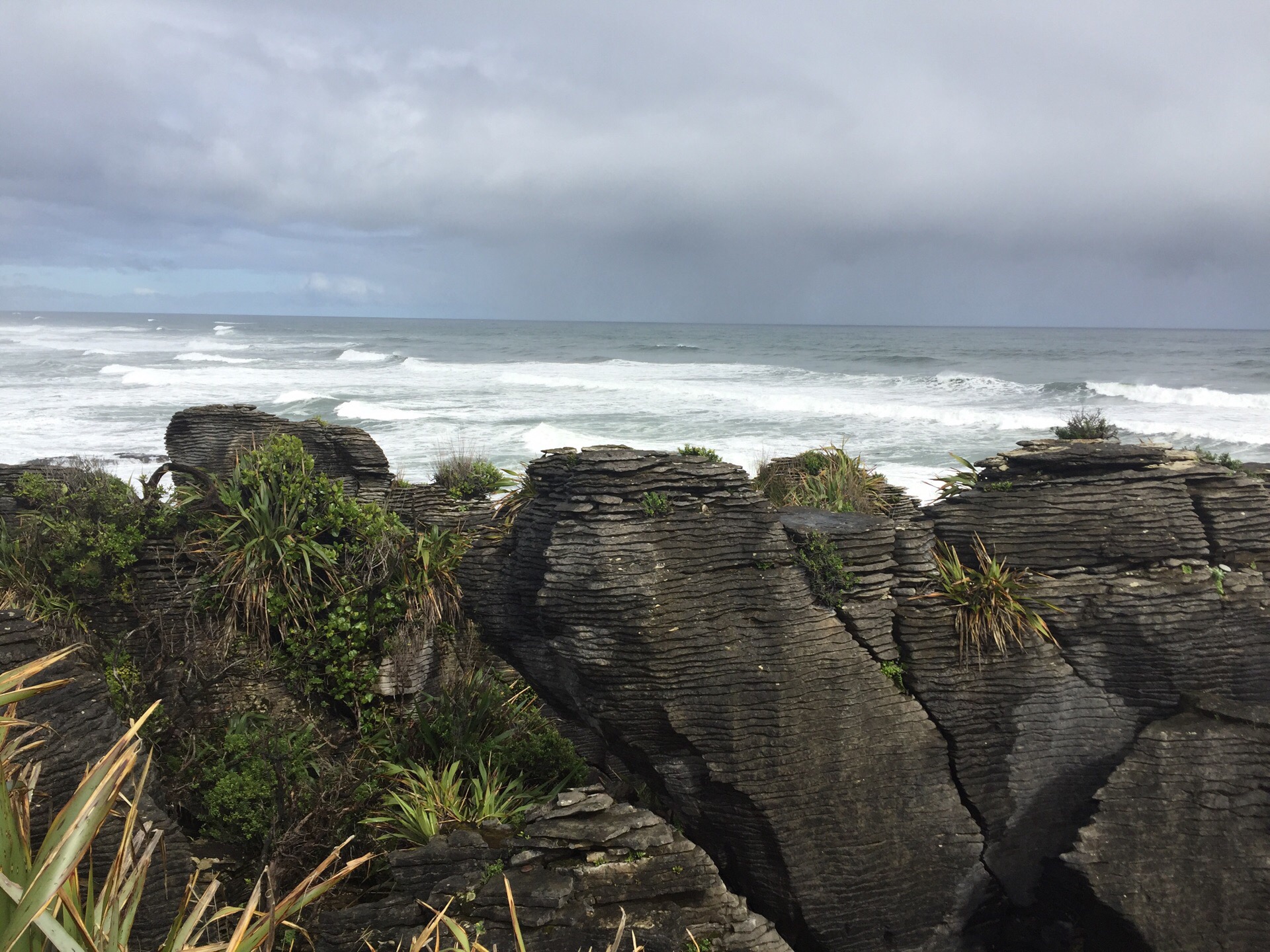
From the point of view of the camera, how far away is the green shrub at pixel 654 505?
6.57 m

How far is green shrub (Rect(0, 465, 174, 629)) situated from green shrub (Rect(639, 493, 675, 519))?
4966 millimetres

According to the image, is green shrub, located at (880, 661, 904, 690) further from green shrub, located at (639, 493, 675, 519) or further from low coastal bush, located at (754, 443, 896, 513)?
low coastal bush, located at (754, 443, 896, 513)

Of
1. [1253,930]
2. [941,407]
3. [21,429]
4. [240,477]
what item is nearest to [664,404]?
[941,407]

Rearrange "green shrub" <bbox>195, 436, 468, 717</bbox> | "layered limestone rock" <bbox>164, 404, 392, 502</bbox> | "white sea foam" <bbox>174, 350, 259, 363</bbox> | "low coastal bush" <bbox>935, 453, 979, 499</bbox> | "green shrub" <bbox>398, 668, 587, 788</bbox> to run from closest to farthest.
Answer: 1. "green shrub" <bbox>398, 668, 587, 788</bbox>
2. "green shrub" <bbox>195, 436, 468, 717</bbox>
3. "low coastal bush" <bbox>935, 453, 979, 499</bbox>
4. "layered limestone rock" <bbox>164, 404, 392, 502</bbox>
5. "white sea foam" <bbox>174, 350, 259, 363</bbox>

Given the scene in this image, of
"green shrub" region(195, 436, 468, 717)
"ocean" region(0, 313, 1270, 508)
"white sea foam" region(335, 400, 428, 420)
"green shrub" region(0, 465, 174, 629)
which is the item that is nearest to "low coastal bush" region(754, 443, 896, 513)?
"ocean" region(0, 313, 1270, 508)

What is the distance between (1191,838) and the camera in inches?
239

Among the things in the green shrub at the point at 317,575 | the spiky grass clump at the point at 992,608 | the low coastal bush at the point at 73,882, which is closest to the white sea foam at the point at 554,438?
the green shrub at the point at 317,575

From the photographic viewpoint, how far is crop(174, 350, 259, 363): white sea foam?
5873 cm

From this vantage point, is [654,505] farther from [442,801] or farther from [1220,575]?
[1220,575]

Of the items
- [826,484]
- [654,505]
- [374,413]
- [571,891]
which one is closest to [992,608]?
[654,505]

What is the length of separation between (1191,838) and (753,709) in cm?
332

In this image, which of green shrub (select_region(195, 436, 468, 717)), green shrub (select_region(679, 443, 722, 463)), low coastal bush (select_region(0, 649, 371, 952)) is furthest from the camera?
green shrub (select_region(195, 436, 468, 717))

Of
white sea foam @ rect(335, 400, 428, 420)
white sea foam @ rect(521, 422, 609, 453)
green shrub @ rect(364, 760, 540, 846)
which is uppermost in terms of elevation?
white sea foam @ rect(335, 400, 428, 420)

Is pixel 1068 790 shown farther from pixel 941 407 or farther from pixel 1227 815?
pixel 941 407
